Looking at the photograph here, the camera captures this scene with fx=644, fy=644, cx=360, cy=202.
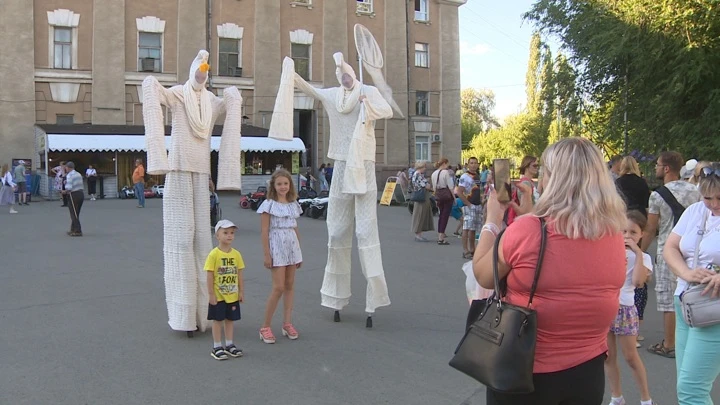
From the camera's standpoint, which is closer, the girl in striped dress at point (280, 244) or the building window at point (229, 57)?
the girl in striped dress at point (280, 244)

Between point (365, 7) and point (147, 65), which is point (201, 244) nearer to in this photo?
point (147, 65)

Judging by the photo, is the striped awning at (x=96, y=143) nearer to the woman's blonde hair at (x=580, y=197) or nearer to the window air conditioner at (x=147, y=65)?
the window air conditioner at (x=147, y=65)

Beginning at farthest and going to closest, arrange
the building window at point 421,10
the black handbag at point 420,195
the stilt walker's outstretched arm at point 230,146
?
the building window at point 421,10
the black handbag at point 420,195
the stilt walker's outstretched arm at point 230,146

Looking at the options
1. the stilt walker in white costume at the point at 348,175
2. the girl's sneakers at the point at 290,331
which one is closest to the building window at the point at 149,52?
the stilt walker in white costume at the point at 348,175

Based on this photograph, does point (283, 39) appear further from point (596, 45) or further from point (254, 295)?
point (254, 295)

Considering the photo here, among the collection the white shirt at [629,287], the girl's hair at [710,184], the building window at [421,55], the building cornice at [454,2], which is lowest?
the white shirt at [629,287]

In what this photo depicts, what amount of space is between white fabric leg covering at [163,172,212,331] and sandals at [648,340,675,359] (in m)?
4.38

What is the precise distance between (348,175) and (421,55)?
108ft

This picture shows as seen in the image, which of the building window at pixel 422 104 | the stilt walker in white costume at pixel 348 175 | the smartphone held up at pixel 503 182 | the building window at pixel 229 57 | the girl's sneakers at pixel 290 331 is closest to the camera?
the smartphone held up at pixel 503 182

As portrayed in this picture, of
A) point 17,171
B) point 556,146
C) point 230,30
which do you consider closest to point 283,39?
point 230,30

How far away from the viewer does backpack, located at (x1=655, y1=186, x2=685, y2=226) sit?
6051 mm

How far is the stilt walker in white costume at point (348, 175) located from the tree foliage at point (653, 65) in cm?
1207

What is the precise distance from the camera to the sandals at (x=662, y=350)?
5914mm

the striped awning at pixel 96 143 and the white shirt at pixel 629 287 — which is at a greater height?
the striped awning at pixel 96 143
